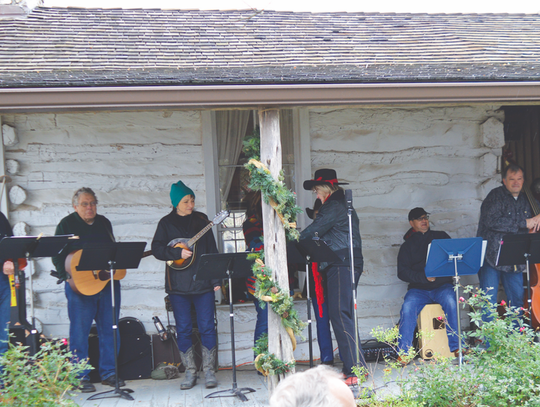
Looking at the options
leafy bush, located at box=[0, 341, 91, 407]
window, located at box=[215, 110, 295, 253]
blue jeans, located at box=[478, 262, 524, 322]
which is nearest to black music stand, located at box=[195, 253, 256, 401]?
leafy bush, located at box=[0, 341, 91, 407]

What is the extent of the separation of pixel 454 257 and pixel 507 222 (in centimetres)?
112

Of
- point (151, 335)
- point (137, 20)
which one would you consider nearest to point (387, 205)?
point (151, 335)

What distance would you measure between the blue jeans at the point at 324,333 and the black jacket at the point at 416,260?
100cm

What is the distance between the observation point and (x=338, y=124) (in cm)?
634

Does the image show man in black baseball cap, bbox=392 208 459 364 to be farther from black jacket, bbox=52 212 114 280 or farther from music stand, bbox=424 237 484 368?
black jacket, bbox=52 212 114 280

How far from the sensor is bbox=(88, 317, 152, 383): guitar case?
18.1ft

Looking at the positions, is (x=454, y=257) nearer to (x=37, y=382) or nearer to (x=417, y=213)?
(x=417, y=213)

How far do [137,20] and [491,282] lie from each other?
5.26 m

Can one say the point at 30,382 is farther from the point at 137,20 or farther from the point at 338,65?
the point at 137,20

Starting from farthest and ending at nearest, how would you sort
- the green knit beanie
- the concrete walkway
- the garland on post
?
the green knit beanie → the concrete walkway → the garland on post

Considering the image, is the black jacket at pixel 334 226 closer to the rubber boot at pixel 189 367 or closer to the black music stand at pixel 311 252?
the black music stand at pixel 311 252

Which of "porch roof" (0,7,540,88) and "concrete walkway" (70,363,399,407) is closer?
"porch roof" (0,7,540,88)

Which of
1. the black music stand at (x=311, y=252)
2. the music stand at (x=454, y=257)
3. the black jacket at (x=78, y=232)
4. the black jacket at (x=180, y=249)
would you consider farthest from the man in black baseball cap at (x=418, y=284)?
the black jacket at (x=78, y=232)

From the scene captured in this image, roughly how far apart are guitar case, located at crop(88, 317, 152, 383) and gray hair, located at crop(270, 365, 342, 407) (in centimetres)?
434
